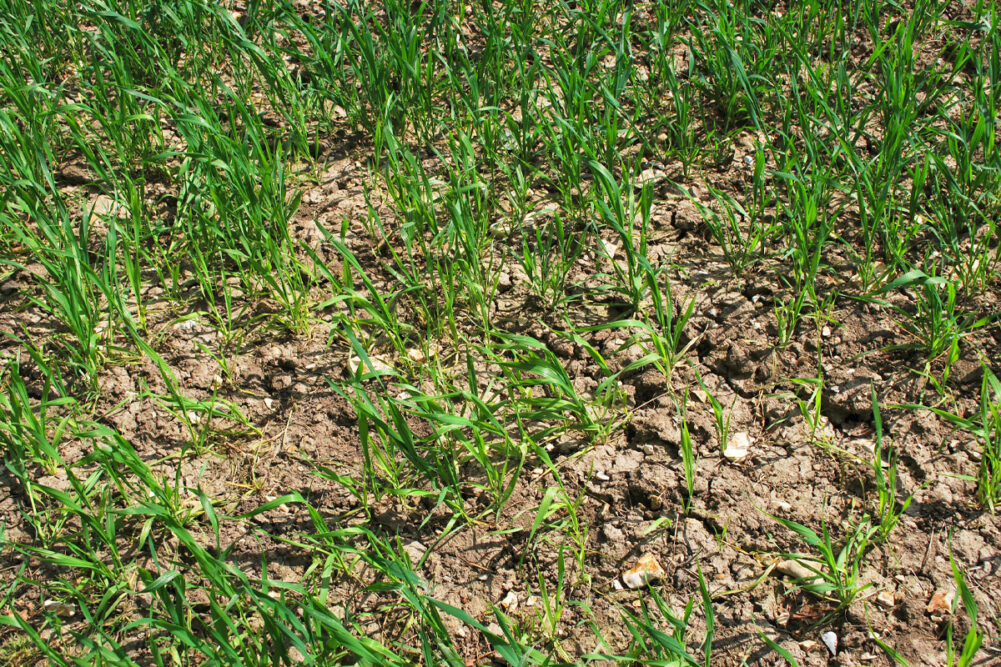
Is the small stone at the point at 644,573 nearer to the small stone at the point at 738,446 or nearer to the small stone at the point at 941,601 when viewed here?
the small stone at the point at 738,446

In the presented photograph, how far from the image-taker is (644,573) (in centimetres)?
184

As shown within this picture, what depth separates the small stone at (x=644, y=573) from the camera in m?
1.84

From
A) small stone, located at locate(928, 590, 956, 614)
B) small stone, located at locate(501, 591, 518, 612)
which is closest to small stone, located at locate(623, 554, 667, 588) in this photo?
small stone, located at locate(501, 591, 518, 612)

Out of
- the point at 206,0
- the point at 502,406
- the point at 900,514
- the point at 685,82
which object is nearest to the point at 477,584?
the point at 502,406

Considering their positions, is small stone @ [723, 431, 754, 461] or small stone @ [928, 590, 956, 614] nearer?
small stone @ [928, 590, 956, 614]

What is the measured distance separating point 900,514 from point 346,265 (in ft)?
5.05

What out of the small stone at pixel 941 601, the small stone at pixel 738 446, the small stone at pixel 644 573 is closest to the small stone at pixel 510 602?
the small stone at pixel 644 573

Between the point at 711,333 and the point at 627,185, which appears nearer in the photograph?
the point at 711,333

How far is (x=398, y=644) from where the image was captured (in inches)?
69.7

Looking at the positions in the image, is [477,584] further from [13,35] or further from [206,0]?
[13,35]

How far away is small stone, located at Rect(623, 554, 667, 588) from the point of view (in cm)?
184

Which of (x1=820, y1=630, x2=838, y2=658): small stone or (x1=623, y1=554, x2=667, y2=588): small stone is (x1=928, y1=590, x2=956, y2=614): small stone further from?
(x1=623, y1=554, x2=667, y2=588): small stone

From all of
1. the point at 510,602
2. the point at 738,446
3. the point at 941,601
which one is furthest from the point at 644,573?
the point at 941,601

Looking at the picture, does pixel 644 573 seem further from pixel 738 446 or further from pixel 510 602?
pixel 738 446
